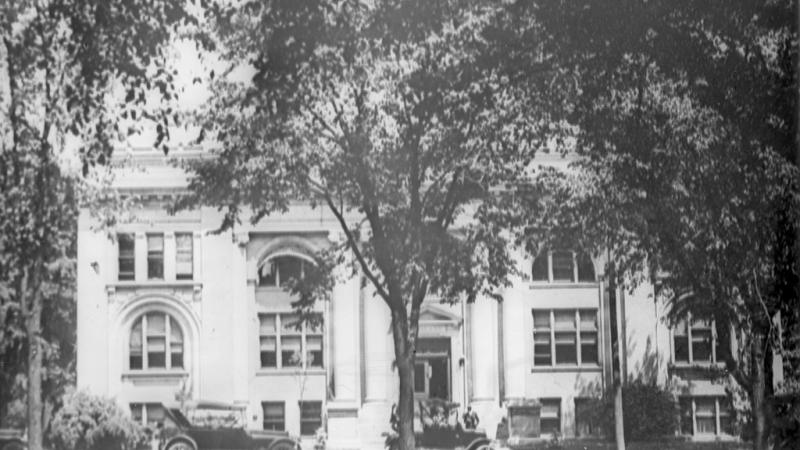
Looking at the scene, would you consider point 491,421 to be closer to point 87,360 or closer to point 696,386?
point 696,386

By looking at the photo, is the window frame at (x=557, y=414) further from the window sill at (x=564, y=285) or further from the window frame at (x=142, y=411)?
the window frame at (x=142, y=411)

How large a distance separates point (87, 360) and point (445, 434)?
1618mm

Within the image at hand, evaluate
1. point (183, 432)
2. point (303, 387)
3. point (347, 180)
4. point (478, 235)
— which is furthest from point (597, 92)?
point (183, 432)

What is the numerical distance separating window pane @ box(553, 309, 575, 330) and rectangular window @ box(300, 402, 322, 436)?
1139mm

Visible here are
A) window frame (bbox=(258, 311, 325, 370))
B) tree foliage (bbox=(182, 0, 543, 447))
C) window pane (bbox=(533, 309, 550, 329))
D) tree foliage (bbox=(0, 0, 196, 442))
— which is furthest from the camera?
window pane (bbox=(533, 309, 550, 329))

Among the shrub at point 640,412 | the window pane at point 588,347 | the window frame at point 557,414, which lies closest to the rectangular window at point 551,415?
the window frame at point 557,414

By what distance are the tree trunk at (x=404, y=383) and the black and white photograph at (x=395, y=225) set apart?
0.05ft

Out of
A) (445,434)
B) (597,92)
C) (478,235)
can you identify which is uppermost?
(597,92)

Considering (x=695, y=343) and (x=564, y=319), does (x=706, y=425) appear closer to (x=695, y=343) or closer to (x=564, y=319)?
(x=695, y=343)

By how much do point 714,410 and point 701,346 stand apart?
31 centimetres

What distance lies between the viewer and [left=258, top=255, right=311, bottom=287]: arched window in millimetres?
5230

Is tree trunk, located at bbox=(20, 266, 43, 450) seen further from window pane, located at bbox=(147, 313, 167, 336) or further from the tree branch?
the tree branch

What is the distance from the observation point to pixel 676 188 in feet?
17.7

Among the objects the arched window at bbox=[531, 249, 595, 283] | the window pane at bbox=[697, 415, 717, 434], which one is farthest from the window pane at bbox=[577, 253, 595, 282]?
the window pane at bbox=[697, 415, 717, 434]
